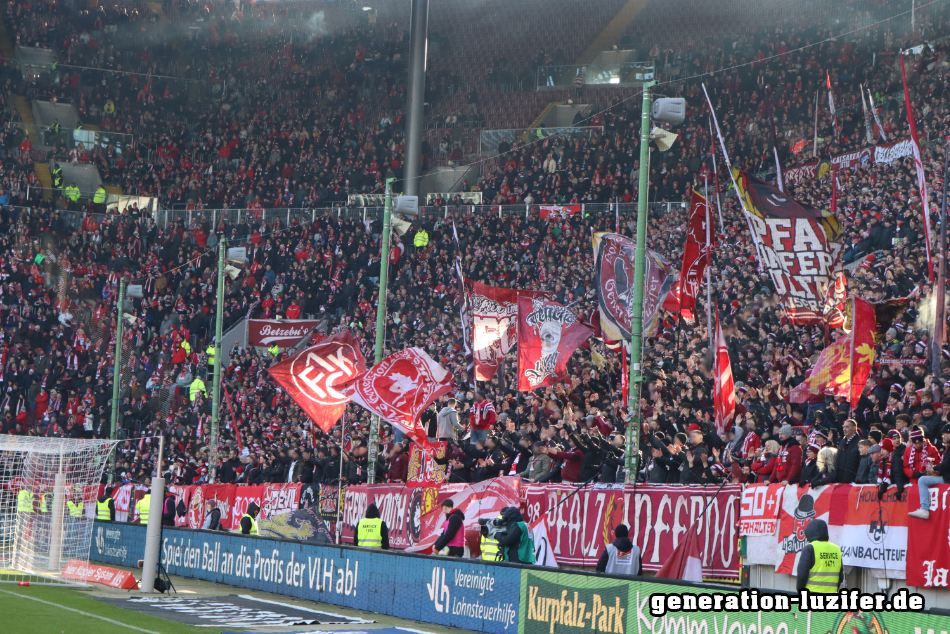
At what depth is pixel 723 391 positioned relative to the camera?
1781 cm

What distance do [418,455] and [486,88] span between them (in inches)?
1205

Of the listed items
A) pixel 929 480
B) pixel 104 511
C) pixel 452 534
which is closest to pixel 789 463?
pixel 929 480

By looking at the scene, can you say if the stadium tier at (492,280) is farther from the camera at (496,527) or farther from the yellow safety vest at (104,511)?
the camera at (496,527)

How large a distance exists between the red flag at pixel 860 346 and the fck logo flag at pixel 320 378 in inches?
396

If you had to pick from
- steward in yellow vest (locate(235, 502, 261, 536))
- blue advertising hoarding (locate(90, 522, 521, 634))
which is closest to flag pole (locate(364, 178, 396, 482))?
steward in yellow vest (locate(235, 502, 261, 536))

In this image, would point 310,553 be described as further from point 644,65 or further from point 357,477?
point 644,65

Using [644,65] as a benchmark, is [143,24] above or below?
above

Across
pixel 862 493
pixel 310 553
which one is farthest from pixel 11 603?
pixel 862 493

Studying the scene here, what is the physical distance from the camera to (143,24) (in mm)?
57719

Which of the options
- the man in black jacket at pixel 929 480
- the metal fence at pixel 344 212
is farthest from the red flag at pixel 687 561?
the metal fence at pixel 344 212

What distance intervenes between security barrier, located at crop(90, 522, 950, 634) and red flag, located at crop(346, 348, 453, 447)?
9.41 feet

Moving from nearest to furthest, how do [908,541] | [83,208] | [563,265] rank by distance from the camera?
[908,541] < [563,265] < [83,208]

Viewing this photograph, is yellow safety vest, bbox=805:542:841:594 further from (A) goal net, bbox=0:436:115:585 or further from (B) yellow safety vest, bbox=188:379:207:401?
(B) yellow safety vest, bbox=188:379:207:401

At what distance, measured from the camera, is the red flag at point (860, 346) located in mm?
16422
